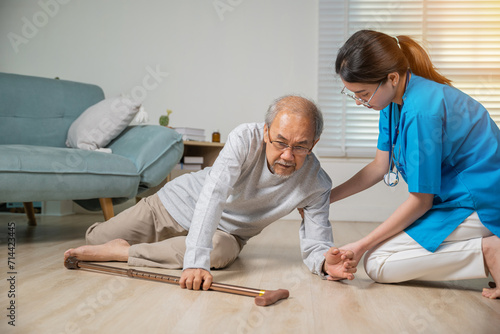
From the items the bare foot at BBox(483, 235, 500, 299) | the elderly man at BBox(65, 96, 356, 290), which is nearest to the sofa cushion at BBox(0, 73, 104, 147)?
the elderly man at BBox(65, 96, 356, 290)

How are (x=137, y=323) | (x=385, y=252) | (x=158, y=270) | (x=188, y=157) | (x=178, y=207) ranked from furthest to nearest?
1. (x=188, y=157)
2. (x=178, y=207)
3. (x=158, y=270)
4. (x=385, y=252)
5. (x=137, y=323)

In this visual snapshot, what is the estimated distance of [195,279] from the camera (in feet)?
4.73

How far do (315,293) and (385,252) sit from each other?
0.32 m

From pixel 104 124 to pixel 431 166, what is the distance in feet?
6.44

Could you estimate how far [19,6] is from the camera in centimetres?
404

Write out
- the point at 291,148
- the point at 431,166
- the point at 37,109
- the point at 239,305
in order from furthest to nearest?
1. the point at 37,109
2. the point at 291,148
3. the point at 431,166
4. the point at 239,305

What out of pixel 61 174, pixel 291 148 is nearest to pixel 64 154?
pixel 61 174

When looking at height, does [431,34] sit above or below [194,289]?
above

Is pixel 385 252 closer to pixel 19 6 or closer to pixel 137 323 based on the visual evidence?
pixel 137 323

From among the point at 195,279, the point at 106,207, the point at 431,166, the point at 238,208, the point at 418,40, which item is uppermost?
the point at 418,40

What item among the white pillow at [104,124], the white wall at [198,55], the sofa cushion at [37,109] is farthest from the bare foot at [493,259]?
the sofa cushion at [37,109]

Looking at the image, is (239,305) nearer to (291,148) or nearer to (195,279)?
(195,279)

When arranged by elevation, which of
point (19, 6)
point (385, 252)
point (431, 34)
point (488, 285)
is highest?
point (19, 6)

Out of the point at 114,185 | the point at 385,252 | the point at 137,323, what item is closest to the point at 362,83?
the point at 385,252
